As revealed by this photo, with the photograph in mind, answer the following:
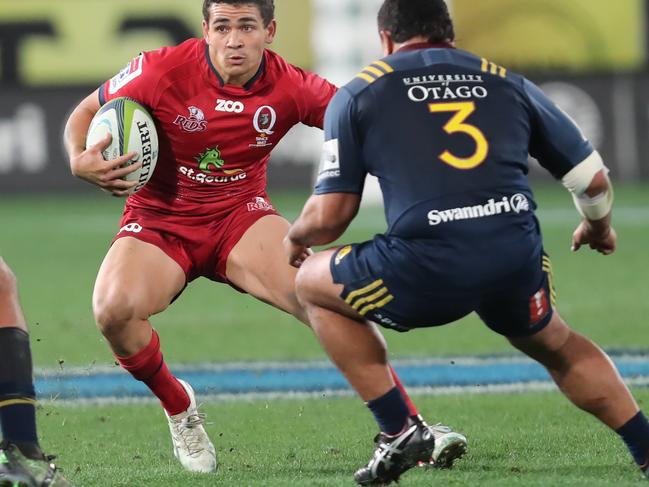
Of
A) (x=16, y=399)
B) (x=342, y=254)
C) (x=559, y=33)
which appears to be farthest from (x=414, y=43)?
(x=559, y=33)

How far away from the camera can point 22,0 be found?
1912cm

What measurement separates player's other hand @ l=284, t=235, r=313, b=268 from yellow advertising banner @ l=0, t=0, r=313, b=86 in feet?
48.2

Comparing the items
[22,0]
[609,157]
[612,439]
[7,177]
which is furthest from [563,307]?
[22,0]

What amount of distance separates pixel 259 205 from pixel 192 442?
109 centimetres

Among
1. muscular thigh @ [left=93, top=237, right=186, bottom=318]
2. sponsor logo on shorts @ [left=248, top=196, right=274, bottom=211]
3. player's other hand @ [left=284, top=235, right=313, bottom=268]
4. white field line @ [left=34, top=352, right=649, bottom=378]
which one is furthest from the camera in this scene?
white field line @ [left=34, top=352, right=649, bottom=378]

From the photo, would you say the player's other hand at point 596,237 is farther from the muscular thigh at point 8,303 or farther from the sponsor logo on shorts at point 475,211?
the muscular thigh at point 8,303

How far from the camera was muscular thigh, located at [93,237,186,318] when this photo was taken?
17.1 feet

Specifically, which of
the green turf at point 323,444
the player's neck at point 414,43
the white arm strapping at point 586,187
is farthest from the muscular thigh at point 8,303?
the white arm strapping at point 586,187

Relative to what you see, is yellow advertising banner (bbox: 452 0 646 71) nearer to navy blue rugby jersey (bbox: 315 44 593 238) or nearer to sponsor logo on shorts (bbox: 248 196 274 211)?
sponsor logo on shorts (bbox: 248 196 274 211)

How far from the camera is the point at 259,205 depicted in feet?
18.9

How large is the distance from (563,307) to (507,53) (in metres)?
11.4

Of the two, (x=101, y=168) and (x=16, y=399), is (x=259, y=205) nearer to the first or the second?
(x=101, y=168)

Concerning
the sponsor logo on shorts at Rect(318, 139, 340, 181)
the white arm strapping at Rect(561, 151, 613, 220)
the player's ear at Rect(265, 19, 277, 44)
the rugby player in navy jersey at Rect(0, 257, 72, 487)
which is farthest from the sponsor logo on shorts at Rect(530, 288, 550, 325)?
the player's ear at Rect(265, 19, 277, 44)

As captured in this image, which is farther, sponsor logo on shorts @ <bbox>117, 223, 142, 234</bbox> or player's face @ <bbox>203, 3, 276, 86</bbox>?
sponsor logo on shorts @ <bbox>117, 223, 142, 234</bbox>
